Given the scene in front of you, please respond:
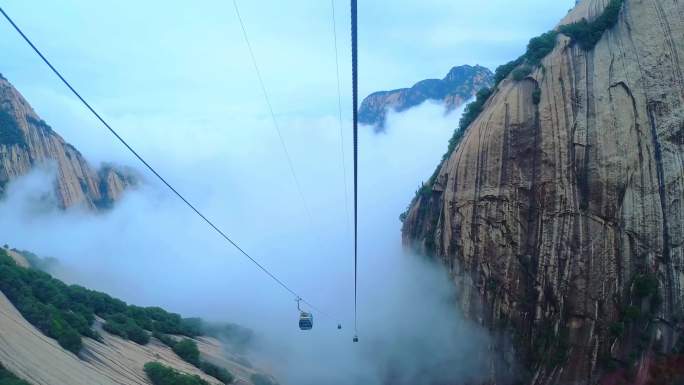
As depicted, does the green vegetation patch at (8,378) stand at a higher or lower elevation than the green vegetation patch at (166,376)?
higher

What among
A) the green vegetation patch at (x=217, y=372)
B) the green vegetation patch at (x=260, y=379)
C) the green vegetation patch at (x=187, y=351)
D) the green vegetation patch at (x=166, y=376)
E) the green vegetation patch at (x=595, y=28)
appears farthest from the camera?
the green vegetation patch at (x=260, y=379)

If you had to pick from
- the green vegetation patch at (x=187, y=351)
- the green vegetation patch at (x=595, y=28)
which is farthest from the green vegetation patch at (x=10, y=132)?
the green vegetation patch at (x=595, y=28)

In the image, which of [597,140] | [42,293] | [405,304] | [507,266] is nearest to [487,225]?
[507,266]

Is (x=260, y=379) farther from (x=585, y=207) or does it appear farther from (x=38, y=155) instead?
(x=38, y=155)

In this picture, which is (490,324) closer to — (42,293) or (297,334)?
(42,293)

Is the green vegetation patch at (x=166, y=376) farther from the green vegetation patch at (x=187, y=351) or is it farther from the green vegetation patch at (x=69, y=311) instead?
the green vegetation patch at (x=187, y=351)

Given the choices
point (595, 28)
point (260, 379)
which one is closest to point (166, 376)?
point (260, 379)
